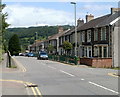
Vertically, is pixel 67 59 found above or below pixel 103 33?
below

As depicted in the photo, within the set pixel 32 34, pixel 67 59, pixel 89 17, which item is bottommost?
pixel 67 59

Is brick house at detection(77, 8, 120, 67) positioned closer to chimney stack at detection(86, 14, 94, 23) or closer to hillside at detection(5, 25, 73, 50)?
chimney stack at detection(86, 14, 94, 23)

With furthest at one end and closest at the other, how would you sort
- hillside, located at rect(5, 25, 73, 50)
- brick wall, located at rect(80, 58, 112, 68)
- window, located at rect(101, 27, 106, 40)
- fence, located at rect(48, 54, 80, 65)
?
hillside, located at rect(5, 25, 73, 50) < window, located at rect(101, 27, 106, 40) < fence, located at rect(48, 54, 80, 65) < brick wall, located at rect(80, 58, 112, 68)

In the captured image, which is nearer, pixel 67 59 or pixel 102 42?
pixel 102 42

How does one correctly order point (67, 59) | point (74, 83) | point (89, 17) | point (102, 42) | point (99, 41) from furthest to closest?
1. point (89, 17)
2. point (99, 41)
3. point (67, 59)
4. point (102, 42)
5. point (74, 83)

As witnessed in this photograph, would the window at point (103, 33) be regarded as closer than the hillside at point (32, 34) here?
Yes

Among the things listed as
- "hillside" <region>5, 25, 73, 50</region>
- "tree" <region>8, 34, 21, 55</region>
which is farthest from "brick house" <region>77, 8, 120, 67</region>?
"hillside" <region>5, 25, 73, 50</region>

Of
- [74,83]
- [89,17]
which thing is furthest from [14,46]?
[74,83]

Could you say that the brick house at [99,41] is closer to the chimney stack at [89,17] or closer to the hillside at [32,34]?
the chimney stack at [89,17]

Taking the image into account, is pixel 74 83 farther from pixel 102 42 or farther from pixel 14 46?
pixel 14 46

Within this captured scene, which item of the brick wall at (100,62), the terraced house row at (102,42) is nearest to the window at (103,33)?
the terraced house row at (102,42)

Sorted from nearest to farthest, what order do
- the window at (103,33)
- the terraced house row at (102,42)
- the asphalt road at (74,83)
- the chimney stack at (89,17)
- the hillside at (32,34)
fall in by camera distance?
the asphalt road at (74,83), the terraced house row at (102,42), the window at (103,33), the chimney stack at (89,17), the hillside at (32,34)

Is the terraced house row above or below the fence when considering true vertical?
above

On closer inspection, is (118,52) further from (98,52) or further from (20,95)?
(20,95)
